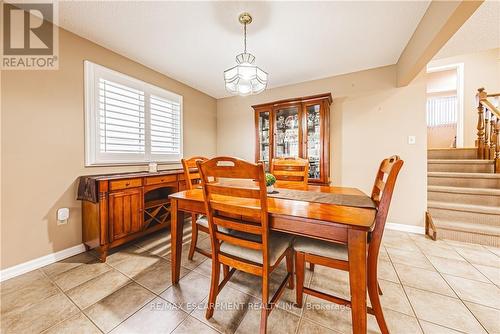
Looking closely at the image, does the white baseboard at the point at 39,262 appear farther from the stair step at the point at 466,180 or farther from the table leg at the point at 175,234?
the stair step at the point at 466,180

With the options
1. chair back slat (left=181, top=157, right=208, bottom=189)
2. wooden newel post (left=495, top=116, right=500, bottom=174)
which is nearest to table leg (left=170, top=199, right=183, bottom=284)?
chair back slat (left=181, top=157, right=208, bottom=189)

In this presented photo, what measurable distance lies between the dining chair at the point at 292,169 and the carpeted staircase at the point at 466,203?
→ 189 cm

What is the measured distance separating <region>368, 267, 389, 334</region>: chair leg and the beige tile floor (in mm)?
154

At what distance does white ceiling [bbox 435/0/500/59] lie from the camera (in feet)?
5.84

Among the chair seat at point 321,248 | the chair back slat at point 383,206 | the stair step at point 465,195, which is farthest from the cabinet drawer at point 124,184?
the stair step at point 465,195

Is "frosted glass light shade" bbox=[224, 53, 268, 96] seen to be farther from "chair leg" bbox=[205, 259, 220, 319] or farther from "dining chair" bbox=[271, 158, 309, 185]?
"chair leg" bbox=[205, 259, 220, 319]

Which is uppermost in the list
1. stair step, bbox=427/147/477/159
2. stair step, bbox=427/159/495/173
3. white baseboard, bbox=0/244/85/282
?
stair step, bbox=427/147/477/159

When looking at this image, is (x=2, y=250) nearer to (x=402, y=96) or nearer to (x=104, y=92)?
(x=104, y=92)

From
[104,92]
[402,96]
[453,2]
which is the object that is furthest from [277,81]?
[104,92]

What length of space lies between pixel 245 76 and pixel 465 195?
133 inches

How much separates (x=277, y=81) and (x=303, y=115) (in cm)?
85

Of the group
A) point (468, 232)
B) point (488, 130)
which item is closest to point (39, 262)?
point (468, 232)

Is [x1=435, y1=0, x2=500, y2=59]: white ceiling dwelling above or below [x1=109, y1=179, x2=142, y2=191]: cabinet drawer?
above

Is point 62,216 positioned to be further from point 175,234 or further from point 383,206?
point 383,206
